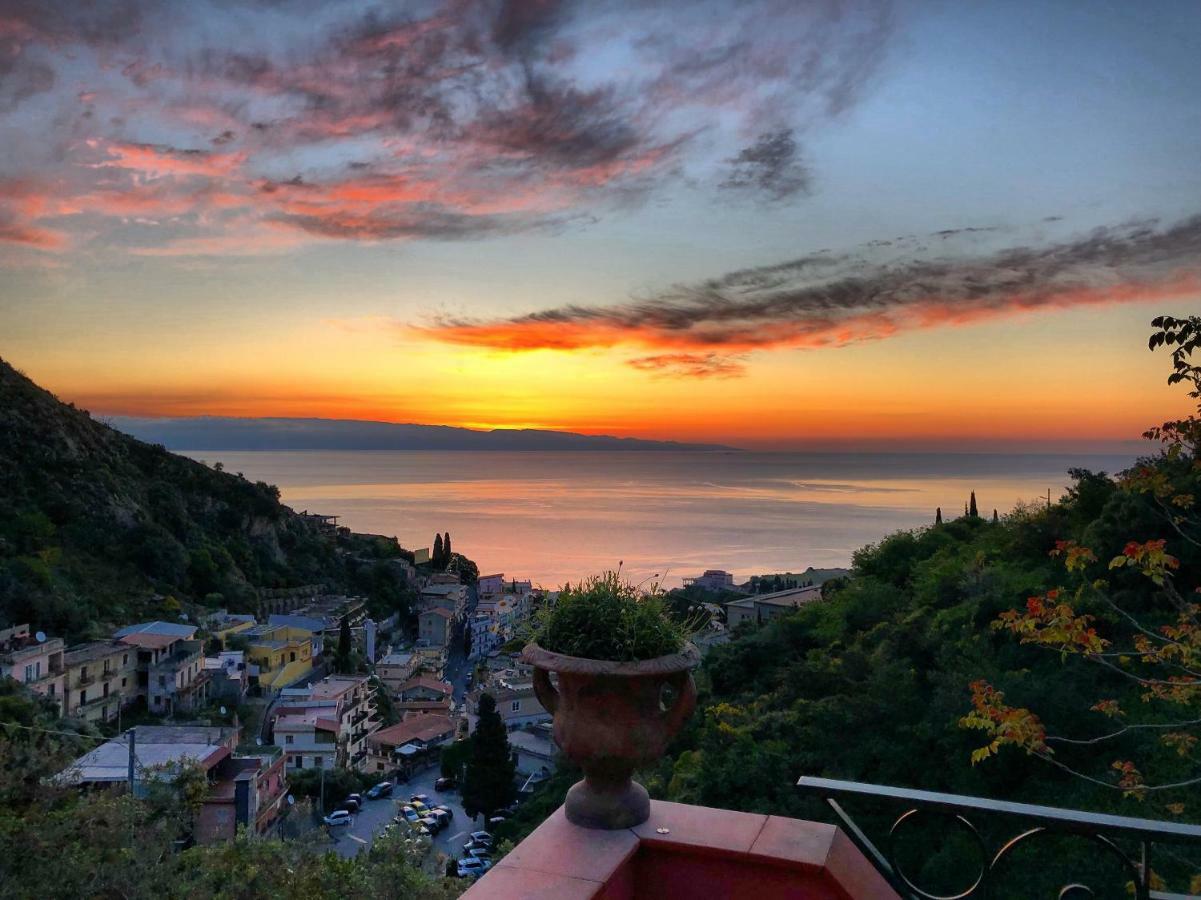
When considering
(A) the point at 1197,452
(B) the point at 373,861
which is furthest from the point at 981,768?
(B) the point at 373,861

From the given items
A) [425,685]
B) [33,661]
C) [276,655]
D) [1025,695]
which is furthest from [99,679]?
[1025,695]

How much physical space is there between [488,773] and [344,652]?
17702 millimetres

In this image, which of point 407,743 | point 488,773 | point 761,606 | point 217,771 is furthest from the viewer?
point 761,606

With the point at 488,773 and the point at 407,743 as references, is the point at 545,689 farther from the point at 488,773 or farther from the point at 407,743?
the point at 407,743

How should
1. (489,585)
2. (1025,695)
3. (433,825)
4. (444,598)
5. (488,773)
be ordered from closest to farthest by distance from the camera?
(1025,695), (488,773), (433,825), (444,598), (489,585)

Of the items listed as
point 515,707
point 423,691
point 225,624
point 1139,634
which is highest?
point 1139,634

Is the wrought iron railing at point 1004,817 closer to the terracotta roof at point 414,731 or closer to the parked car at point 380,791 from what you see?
the parked car at point 380,791

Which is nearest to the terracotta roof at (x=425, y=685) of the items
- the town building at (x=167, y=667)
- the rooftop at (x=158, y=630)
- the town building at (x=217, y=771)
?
the town building at (x=167, y=667)

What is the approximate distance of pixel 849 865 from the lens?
1.91 meters

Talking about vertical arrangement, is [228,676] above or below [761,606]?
below

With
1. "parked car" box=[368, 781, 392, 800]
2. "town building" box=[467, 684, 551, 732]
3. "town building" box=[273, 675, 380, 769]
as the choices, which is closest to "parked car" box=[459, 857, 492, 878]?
"parked car" box=[368, 781, 392, 800]

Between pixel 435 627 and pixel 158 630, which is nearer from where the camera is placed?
pixel 158 630

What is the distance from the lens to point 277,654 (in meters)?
29.4

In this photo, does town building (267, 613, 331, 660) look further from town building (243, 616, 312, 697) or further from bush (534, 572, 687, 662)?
bush (534, 572, 687, 662)
